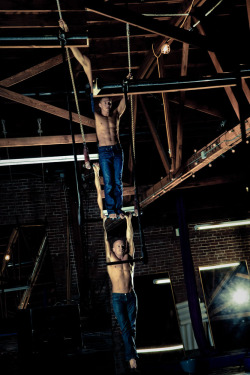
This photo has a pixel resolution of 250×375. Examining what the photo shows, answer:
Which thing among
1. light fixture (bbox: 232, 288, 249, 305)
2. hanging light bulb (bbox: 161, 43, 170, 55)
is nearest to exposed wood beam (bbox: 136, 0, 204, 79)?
hanging light bulb (bbox: 161, 43, 170, 55)

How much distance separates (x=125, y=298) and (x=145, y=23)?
3.98 meters

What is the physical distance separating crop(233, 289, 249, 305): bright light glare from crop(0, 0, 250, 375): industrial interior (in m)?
0.03

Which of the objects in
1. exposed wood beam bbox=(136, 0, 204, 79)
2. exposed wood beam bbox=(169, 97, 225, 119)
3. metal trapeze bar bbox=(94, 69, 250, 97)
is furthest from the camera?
exposed wood beam bbox=(169, 97, 225, 119)

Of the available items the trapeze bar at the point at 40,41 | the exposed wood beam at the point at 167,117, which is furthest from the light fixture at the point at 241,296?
the trapeze bar at the point at 40,41

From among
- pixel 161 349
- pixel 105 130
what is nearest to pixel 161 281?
pixel 161 349

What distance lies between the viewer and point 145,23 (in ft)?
11.9

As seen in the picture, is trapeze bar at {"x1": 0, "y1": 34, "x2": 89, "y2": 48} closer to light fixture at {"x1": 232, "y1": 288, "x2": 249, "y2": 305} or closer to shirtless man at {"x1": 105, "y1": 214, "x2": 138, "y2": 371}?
shirtless man at {"x1": 105, "y1": 214, "x2": 138, "y2": 371}

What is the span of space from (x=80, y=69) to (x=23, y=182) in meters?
4.69

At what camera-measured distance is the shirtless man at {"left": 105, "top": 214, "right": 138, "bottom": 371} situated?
19.1 feet

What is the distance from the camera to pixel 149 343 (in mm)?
10031

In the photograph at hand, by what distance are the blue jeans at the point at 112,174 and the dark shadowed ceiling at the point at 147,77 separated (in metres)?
0.67

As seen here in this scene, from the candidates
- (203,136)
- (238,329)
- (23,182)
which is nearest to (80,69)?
(203,136)

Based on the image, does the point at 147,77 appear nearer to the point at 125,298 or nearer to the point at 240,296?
the point at 125,298

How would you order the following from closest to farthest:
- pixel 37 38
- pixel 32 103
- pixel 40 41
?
pixel 37 38 → pixel 40 41 → pixel 32 103
